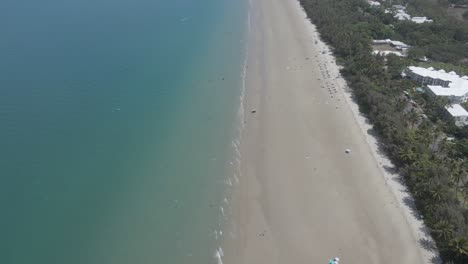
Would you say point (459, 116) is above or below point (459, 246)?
above

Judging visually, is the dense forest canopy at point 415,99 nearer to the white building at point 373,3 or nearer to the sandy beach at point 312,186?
the sandy beach at point 312,186

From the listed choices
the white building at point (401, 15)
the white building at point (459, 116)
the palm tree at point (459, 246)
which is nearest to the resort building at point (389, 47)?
the white building at point (401, 15)

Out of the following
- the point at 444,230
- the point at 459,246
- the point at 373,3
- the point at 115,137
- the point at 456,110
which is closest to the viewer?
the point at 459,246

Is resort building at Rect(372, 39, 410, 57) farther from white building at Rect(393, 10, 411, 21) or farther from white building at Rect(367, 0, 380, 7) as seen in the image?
white building at Rect(367, 0, 380, 7)

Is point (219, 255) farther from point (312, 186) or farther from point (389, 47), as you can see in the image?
point (389, 47)

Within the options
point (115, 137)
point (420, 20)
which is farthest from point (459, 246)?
point (420, 20)

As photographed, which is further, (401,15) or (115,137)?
(401,15)

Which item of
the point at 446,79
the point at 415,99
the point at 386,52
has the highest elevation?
the point at 386,52

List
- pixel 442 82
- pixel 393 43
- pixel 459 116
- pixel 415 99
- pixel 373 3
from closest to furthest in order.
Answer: pixel 459 116 → pixel 415 99 → pixel 442 82 → pixel 393 43 → pixel 373 3
